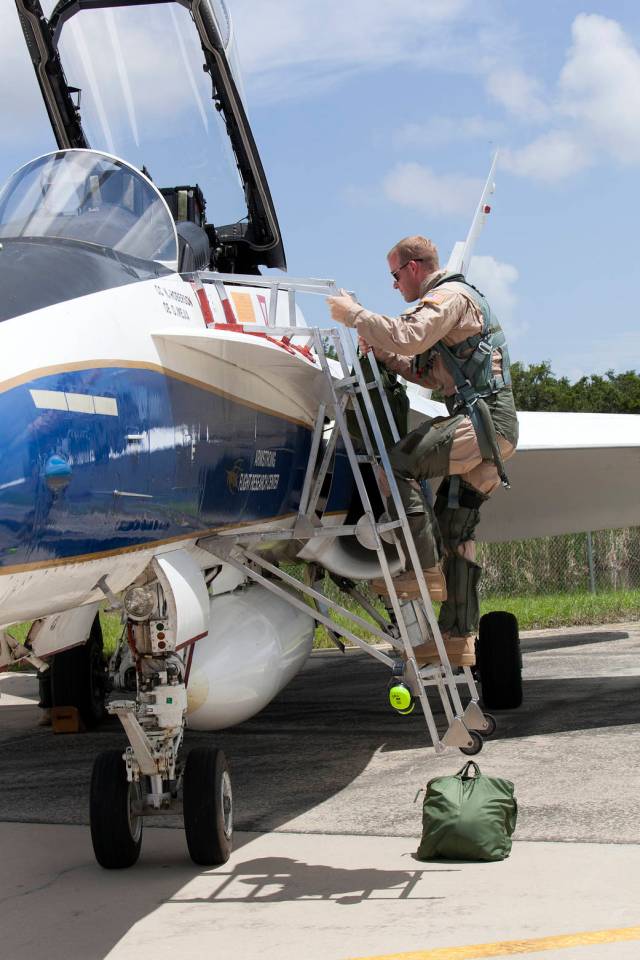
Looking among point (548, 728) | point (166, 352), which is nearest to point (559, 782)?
point (548, 728)

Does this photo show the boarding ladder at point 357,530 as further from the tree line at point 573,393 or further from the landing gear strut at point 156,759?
the tree line at point 573,393

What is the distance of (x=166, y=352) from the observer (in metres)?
4.61

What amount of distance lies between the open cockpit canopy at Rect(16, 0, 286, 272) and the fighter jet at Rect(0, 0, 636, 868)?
0.01 metres

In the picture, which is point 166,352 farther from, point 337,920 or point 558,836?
point 558,836

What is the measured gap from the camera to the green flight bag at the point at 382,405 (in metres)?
6.10

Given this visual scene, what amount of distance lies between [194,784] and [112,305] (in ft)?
7.08

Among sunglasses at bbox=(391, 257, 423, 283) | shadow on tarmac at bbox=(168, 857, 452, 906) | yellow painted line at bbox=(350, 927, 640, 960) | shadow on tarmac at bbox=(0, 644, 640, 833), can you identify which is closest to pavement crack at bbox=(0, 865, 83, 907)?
shadow on tarmac at bbox=(168, 857, 452, 906)

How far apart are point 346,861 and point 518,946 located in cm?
146

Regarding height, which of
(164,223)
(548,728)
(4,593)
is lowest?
(548,728)

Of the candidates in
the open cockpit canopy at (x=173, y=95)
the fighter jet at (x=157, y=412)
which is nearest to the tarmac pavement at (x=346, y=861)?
the fighter jet at (x=157, y=412)

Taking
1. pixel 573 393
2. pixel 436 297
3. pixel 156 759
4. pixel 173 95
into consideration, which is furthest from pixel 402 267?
pixel 573 393

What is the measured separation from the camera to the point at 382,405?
19.4ft

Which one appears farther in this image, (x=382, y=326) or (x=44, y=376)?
(x=382, y=326)

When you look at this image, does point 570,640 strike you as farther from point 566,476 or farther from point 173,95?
point 173,95
